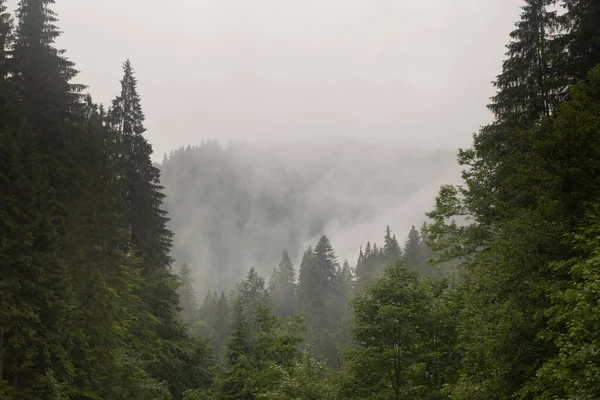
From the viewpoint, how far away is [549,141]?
12766 millimetres

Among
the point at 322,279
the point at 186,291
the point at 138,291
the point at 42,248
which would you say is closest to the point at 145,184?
the point at 138,291

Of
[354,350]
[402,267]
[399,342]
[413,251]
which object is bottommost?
[354,350]

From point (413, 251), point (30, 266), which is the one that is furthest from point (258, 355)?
point (413, 251)

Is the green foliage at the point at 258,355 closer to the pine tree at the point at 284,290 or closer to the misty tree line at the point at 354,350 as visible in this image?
the misty tree line at the point at 354,350

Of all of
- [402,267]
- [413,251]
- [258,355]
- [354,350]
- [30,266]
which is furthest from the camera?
[413,251]

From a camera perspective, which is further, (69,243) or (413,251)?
(413,251)

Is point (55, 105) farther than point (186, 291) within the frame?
No

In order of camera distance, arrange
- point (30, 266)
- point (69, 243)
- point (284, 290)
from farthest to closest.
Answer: point (284, 290)
point (69, 243)
point (30, 266)

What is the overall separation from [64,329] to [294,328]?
54.0ft

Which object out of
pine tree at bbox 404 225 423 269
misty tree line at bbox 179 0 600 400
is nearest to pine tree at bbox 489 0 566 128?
misty tree line at bbox 179 0 600 400

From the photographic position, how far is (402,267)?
18953mm

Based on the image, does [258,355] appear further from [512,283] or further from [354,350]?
[512,283]

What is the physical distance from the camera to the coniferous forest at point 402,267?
1158 cm

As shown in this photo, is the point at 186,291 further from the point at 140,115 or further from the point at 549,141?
the point at 549,141
